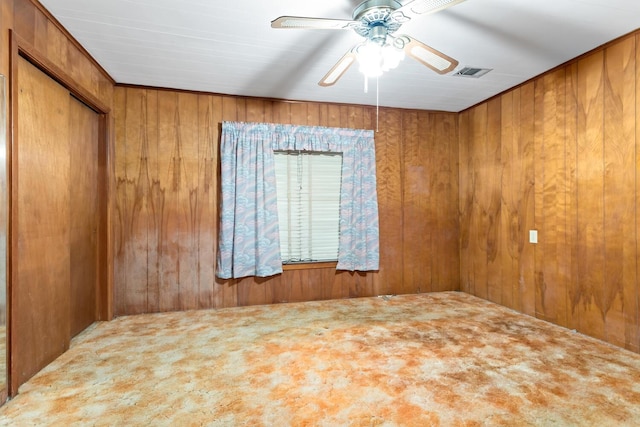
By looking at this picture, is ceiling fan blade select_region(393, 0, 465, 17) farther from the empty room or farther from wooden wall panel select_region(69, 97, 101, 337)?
wooden wall panel select_region(69, 97, 101, 337)

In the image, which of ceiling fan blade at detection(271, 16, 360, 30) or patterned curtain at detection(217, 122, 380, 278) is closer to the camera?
ceiling fan blade at detection(271, 16, 360, 30)

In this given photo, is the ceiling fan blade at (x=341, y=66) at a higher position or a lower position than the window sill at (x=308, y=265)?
higher

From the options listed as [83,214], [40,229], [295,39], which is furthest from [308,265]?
[40,229]

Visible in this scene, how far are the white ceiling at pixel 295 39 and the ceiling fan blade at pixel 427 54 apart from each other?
395mm

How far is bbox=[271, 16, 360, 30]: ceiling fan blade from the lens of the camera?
5.66ft

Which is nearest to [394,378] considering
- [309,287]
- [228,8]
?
[309,287]

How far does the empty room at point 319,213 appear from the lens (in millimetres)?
1927

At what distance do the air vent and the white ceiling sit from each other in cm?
9

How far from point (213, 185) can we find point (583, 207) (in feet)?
11.5

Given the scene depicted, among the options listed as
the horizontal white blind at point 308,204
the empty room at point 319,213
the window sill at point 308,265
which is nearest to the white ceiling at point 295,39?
the empty room at point 319,213

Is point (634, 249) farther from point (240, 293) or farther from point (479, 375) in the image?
point (240, 293)

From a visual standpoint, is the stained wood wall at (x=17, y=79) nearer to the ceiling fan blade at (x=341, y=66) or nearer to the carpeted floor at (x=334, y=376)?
the carpeted floor at (x=334, y=376)

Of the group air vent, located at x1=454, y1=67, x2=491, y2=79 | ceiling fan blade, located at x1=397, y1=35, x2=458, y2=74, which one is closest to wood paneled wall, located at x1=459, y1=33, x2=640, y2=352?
air vent, located at x1=454, y1=67, x2=491, y2=79

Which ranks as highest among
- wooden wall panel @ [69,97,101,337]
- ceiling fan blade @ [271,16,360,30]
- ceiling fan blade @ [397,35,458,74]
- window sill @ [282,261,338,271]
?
ceiling fan blade @ [271,16,360,30]
